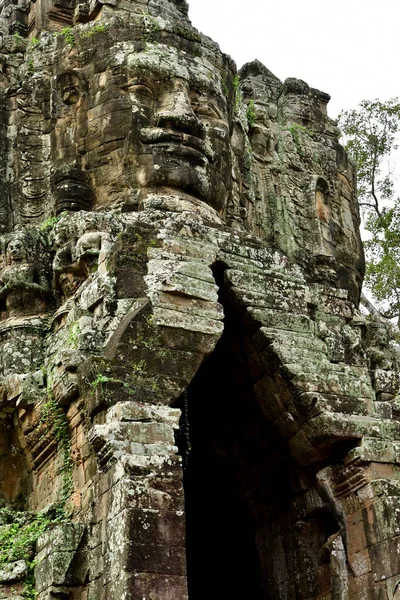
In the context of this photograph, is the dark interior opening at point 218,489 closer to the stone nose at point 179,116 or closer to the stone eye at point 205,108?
the stone nose at point 179,116

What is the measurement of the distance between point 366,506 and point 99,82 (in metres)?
6.66

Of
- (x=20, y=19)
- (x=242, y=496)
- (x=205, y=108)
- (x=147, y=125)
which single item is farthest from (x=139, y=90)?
(x=242, y=496)

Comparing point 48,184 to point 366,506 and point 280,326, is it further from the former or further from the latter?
point 366,506

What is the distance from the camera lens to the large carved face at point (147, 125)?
13383 millimetres

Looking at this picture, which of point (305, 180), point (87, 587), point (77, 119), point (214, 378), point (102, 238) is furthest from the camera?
point (305, 180)

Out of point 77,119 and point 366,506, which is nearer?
point 366,506

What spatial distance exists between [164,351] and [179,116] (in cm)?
388

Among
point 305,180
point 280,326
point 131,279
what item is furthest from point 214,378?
point 305,180

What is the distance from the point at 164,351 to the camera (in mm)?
10961

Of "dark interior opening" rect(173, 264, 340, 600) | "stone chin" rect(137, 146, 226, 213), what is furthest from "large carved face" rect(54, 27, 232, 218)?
"dark interior opening" rect(173, 264, 340, 600)

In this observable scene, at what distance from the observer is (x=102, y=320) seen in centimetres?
1120

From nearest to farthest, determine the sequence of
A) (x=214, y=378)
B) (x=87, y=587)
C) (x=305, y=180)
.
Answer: (x=87, y=587) < (x=214, y=378) < (x=305, y=180)

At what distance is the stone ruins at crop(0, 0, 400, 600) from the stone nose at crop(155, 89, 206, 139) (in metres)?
0.04

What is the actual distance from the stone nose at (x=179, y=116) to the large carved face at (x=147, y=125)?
1cm
